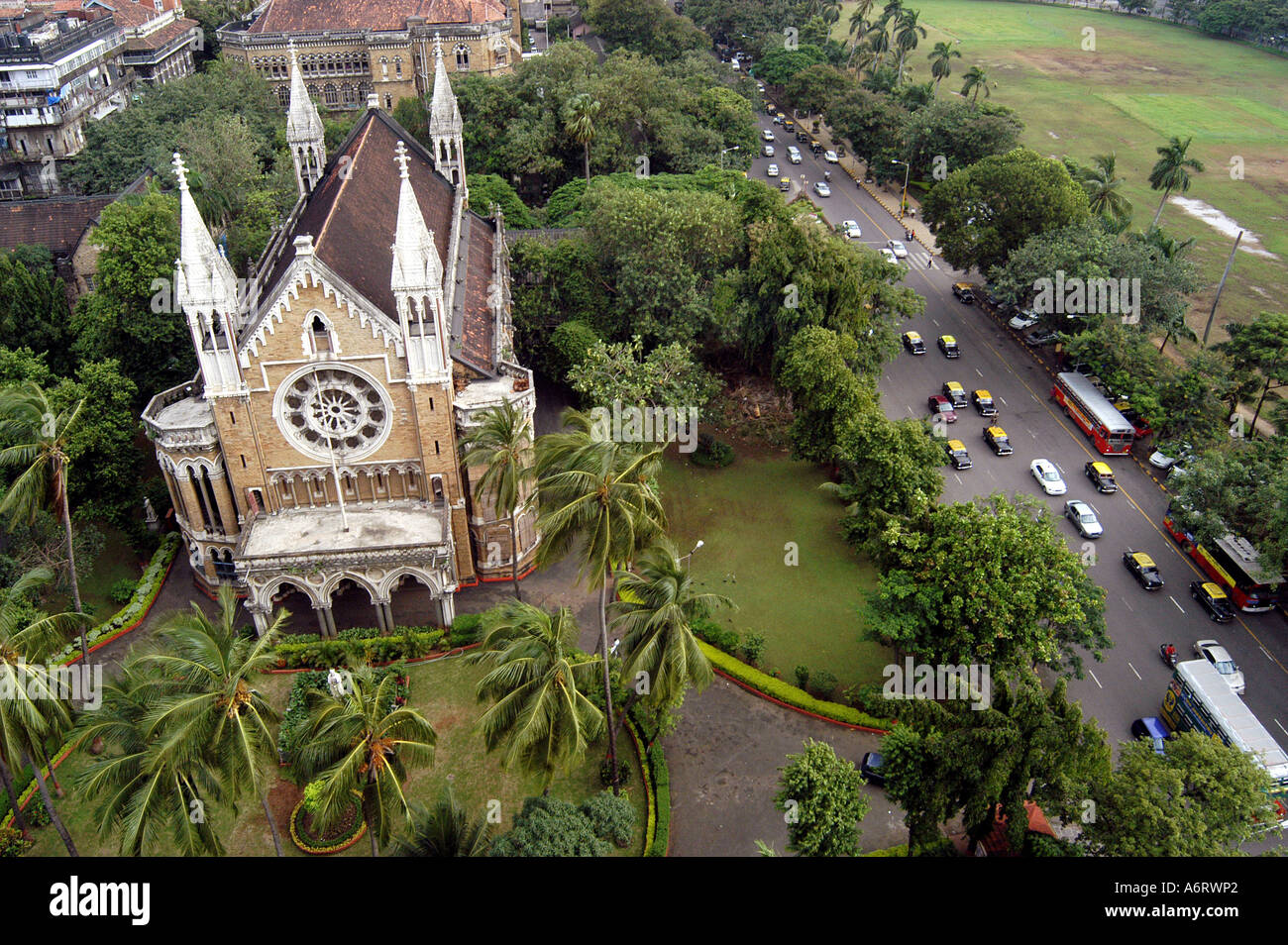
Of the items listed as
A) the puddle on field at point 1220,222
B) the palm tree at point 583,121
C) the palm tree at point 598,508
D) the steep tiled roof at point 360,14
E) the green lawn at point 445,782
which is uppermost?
the steep tiled roof at point 360,14

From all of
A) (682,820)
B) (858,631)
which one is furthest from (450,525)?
(858,631)

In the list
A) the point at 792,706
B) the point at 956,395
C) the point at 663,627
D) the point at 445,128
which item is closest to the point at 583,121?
the point at 445,128

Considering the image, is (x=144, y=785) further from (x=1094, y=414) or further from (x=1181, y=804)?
(x=1094, y=414)

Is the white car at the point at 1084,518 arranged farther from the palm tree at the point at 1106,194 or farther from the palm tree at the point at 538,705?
the palm tree at the point at 1106,194

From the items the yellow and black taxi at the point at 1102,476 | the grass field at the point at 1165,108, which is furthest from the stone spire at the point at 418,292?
the grass field at the point at 1165,108

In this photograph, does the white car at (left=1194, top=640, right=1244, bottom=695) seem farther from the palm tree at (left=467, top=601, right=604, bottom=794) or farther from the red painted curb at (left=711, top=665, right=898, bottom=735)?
the palm tree at (left=467, top=601, right=604, bottom=794)

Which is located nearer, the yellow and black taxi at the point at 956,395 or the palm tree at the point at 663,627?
the palm tree at the point at 663,627

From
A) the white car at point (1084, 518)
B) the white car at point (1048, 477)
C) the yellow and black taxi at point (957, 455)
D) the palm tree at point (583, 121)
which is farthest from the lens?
the palm tree at point (583, 121)
